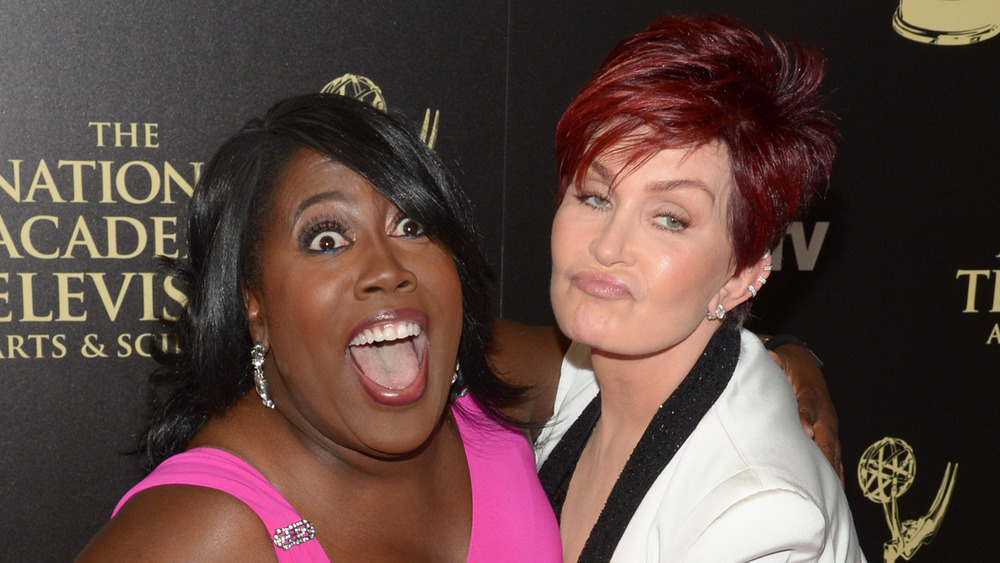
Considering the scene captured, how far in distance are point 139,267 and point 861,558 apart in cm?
184

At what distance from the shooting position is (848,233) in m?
2.64

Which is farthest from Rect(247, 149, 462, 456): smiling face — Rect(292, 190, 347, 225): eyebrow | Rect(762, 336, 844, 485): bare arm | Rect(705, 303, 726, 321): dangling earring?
Rect(762, 336, 844, 485): bare arm

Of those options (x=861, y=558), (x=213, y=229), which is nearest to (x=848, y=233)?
(x=861, y=558)

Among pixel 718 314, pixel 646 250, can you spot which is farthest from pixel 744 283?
pixel 646 250

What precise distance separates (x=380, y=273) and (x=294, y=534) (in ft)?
1.39

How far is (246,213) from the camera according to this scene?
1381 millimetres

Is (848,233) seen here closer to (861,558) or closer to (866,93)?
(866,93)

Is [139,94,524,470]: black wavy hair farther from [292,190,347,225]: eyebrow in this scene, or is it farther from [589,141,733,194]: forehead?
[589,141,733,194]: forehead

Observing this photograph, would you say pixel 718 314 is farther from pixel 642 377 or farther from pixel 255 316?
pixel 255 316

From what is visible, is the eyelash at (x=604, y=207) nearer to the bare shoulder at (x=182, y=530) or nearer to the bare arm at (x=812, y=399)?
the bare arm at (x=812, y=399)

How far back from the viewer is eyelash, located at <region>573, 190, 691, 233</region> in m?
1.42

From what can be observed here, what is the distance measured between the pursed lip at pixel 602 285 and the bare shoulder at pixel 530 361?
17.3 inches

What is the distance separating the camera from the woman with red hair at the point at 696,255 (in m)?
1.37

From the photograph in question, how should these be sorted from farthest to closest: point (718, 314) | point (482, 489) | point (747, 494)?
point (482, 489) < point (718, 314) < point (747, 494)
